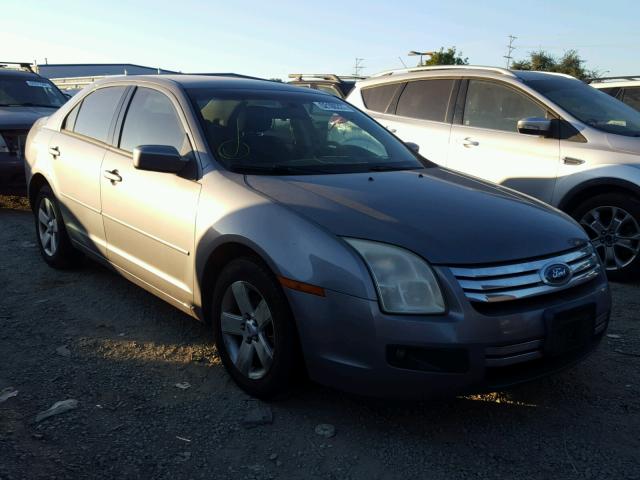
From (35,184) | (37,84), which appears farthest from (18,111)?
(35,184)

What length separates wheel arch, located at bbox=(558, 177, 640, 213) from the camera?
16.3ft

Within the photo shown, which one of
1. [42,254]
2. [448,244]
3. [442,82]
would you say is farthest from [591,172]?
[42,254]

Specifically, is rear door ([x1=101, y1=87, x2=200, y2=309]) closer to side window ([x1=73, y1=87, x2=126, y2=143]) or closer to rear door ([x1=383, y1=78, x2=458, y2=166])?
side window ([x1=73, y1=87, x2=126, y2=143])

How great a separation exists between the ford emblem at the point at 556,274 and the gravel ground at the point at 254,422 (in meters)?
0.72

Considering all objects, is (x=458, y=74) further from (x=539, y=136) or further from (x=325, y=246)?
(x=325, y=246)

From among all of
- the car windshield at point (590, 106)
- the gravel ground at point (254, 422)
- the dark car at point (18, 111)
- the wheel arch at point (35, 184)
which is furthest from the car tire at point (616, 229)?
the dark car at point (18, 111)

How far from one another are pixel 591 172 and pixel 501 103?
4.20 ft

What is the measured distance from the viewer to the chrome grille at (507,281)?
8.44 feet

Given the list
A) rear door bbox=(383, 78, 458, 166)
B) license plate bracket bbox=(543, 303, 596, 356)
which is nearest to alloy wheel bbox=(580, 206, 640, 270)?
rear door bbox=(383, 78, 458, 166)

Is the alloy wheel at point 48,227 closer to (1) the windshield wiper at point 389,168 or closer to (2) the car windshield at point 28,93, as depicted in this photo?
(1) the windshield wiper at point 389,168

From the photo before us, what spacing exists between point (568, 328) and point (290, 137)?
6.47ft

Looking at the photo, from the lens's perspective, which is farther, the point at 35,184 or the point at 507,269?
the point at 35,184

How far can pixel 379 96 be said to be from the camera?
7176 mm

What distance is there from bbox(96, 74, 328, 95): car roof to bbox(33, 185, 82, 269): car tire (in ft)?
3.80
